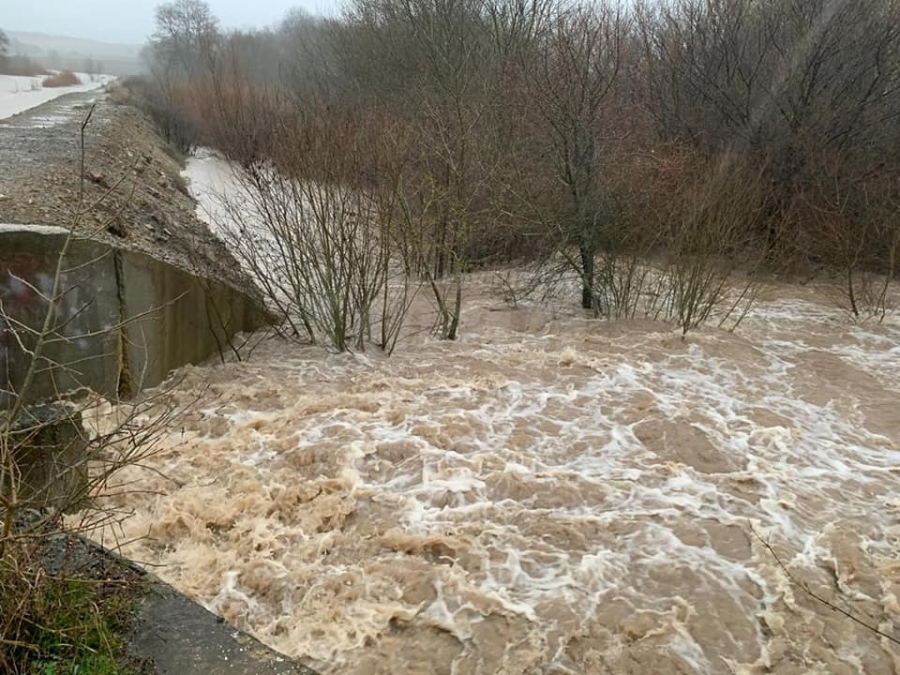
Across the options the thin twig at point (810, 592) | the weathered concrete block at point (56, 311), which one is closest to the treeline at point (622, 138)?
the weathered concrete block at point (56, 311)

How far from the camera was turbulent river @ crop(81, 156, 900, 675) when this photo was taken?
13.8 feet

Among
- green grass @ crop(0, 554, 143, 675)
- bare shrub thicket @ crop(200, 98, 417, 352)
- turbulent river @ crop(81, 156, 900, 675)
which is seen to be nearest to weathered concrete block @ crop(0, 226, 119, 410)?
turbulent river @ crop(81, 156, 900, 675)

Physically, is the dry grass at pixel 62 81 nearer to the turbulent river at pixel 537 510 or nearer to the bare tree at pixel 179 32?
the bare tree at pixel 179 32

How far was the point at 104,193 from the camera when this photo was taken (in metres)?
4.16

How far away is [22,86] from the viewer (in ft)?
155

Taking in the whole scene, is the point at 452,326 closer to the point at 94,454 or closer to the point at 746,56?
the point at 94,454

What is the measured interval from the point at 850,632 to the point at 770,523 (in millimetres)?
1127

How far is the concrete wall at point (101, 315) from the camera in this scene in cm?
597

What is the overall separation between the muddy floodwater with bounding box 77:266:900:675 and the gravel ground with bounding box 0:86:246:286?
2204 mm

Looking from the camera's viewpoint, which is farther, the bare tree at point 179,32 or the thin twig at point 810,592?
the bare tree at point 179,32

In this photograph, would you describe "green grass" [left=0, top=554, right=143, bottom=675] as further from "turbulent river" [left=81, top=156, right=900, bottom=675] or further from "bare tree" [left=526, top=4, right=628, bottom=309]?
"bare tree" [left=526, top=4, right=628, bottom=309]

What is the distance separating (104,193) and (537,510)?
3.93 metres

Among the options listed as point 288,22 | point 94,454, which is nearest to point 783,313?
point 94,454

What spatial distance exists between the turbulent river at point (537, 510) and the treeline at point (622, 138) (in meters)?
2.32
